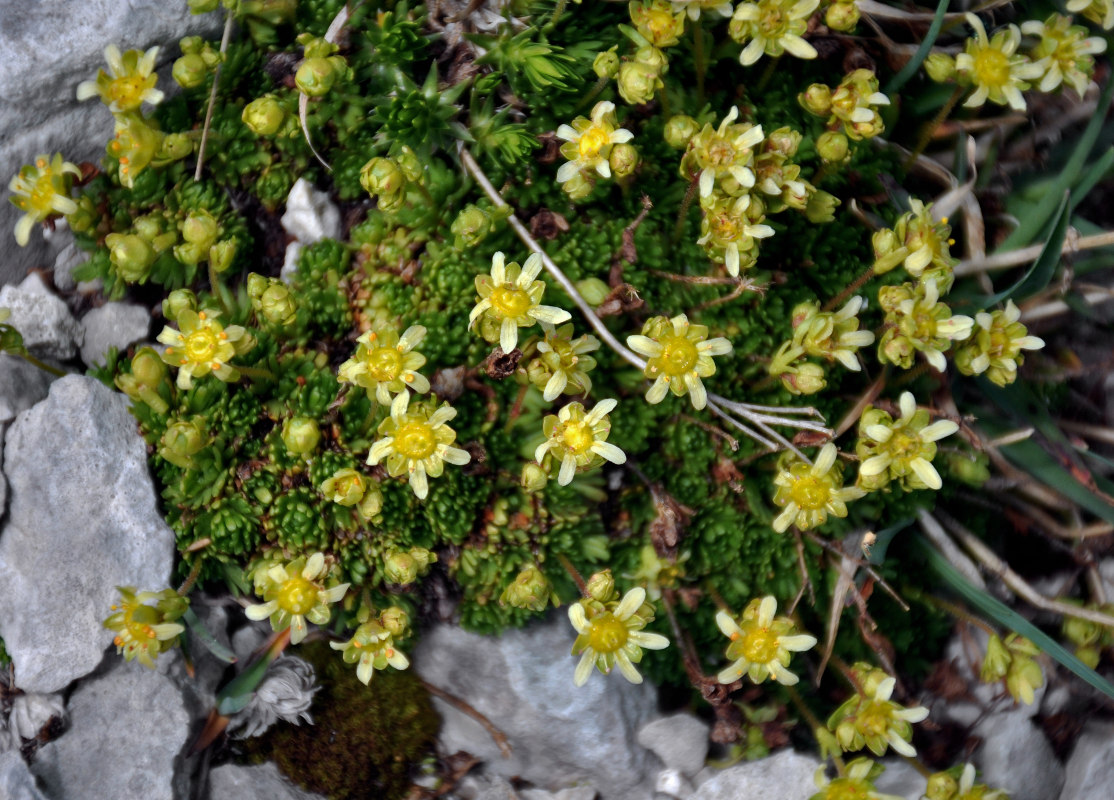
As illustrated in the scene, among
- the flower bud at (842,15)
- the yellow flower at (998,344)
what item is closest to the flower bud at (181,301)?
the flower bud at (842,15)

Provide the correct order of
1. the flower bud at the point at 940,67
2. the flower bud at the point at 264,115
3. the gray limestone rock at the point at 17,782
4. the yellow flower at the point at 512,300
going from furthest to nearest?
the flower bud at the point at 940,67
the flower bud at the point at 264,115
the gray limestone rock at the point at 17,782
the yellow flower at the point at 512,300

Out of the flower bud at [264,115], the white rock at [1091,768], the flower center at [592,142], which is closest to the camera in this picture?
the flower center at [592,142]

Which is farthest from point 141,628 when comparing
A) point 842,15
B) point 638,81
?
point 842,15

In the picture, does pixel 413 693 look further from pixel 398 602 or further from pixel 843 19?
pixel 843 19

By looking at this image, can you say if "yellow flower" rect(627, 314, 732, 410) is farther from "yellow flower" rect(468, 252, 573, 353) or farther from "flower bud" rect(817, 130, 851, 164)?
"flower bud" rect(817, 130, 851, 164)

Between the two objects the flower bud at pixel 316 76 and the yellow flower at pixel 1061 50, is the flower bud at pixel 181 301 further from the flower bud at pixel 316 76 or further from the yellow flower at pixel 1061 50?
the yellow flower at pixel 1061 50

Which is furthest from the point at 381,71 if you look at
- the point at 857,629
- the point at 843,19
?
the point at 857,629

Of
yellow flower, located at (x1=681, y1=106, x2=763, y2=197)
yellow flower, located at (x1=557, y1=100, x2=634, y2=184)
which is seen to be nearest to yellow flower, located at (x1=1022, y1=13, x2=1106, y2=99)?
yellow flower, located at (x1=681, y1=106, x2=763, y2=197)
